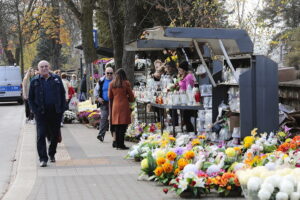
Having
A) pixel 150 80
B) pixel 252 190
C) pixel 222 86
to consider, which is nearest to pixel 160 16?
pixel 150 80

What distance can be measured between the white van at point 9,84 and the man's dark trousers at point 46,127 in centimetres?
2470

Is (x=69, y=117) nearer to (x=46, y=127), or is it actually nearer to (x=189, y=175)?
(x=46, y=127)

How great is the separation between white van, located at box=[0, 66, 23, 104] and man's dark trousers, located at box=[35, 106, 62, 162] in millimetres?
24702

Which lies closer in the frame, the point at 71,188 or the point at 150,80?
A: the point at 71,188

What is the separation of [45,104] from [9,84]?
82.2 feet

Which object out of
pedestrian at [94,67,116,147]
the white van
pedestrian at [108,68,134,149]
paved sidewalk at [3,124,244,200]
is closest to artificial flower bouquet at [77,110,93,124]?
pedestrian at [94,67,116,147]

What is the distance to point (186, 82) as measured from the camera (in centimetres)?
1240

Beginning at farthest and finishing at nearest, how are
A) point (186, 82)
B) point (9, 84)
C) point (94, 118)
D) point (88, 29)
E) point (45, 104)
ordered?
point (9, 84)
point (88, 29)
point (94, 118)
point (186, 82)
point (45, 104)

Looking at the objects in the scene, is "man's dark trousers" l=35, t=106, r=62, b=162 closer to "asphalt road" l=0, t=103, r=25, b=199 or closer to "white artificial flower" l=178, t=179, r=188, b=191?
"asphalt road" l=0, t=103, r=25, b=199

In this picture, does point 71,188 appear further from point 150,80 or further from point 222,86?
point 150,80

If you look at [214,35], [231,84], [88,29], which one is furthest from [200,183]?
[88,29]

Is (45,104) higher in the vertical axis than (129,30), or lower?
lower

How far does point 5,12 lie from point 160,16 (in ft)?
74.6

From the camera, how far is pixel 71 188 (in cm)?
833
